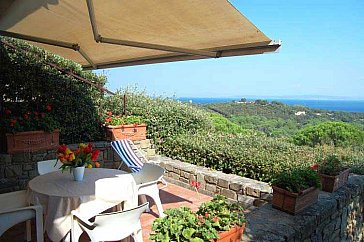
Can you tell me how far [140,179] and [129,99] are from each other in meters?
3.80

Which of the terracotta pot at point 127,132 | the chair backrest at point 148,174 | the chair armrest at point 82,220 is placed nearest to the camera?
the chair armrest at point 82,220

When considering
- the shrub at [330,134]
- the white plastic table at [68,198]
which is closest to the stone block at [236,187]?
the white plastic table at [68,198]

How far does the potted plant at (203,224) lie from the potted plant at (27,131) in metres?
3.74

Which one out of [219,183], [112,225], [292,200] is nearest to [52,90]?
[219,183]

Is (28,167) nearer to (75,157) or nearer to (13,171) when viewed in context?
(13,171)

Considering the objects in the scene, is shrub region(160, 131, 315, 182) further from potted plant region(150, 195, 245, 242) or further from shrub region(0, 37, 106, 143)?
potted plant region(150, 195, 245, 242)

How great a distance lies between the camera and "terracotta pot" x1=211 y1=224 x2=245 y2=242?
2.29m

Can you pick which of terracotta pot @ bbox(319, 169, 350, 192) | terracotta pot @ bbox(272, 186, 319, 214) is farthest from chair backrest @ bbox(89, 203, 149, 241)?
terracotta pot @ bbox(319, 169, 350, 192)

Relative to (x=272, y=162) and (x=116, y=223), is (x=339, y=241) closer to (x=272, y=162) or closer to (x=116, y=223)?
(x=272, y=162)

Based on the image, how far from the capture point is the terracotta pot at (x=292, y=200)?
10.8 ft

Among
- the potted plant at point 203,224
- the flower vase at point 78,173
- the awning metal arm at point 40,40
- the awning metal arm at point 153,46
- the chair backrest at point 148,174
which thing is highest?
the awning metal arm at point 40,40

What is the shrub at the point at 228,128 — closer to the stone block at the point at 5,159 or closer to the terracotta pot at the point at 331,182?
the terracotta pot at the point at 331,182

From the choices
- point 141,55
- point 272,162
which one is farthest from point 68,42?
point 272,162

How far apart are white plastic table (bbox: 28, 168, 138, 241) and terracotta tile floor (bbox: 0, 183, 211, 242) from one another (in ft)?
2.68
